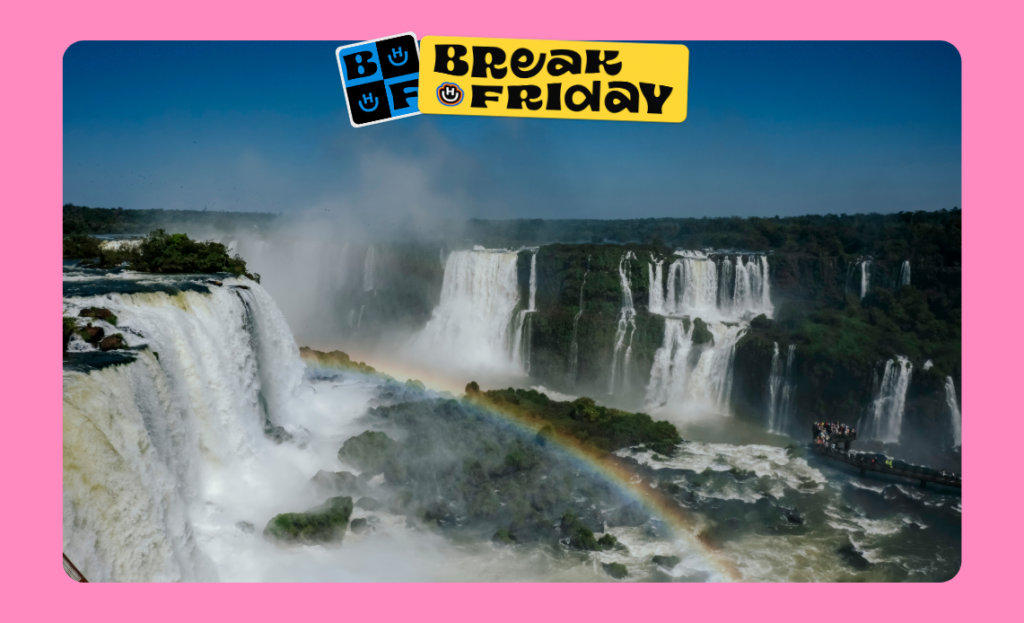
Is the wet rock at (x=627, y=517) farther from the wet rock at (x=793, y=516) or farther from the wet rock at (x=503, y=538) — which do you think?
the wet rock at (x=793, y=516)

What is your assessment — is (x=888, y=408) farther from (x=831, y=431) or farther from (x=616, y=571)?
(x=616, y=571)

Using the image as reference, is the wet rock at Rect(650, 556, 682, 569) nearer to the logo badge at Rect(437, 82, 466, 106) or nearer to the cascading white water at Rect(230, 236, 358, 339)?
the logo badge at Rect(437, 82, 466, 106)

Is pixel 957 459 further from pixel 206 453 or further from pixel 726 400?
pixel 206 453

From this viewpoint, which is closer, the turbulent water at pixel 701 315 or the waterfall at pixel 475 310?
the turbulent water at pixel 701 315

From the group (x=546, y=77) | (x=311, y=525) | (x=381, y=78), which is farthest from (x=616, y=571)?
(x=381, y=78)

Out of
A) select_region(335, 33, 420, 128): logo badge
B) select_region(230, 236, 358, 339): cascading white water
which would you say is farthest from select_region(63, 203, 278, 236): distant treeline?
select_region(335, 33, 420, 128): logo badge

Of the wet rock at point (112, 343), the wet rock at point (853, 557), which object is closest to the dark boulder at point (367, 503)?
the wet rock at point (112, 343)

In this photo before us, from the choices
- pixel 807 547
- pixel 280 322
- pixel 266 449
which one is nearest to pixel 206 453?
pixel 266 449
